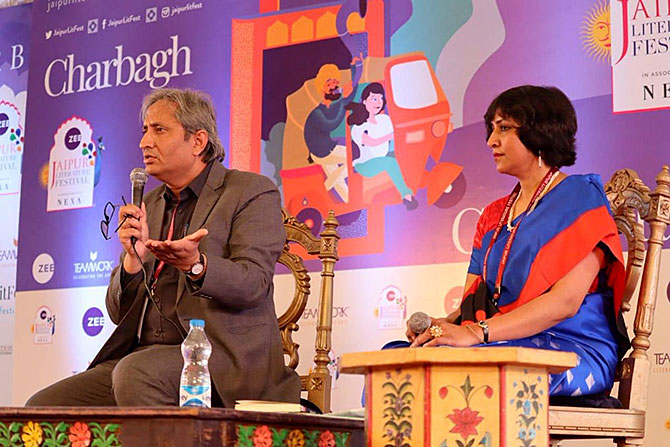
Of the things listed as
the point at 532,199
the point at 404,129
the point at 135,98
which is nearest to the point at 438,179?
the point at 404,129

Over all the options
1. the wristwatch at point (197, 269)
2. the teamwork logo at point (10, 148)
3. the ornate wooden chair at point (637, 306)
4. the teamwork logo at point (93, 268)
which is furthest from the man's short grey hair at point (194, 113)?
the teamwork logo at point (10, 148)

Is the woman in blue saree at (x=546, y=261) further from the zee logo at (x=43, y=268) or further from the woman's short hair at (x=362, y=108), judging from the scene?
the zee logo at (x=43, y=268)

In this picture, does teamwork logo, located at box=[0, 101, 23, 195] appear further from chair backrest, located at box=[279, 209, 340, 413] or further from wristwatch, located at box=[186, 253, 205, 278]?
wristwatch, located at box=[186, 253, 205, 278]

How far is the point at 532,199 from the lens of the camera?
8.31 ft

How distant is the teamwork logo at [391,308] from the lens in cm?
374

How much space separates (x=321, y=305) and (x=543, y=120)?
1.03 m

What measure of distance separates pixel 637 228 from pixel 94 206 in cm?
278

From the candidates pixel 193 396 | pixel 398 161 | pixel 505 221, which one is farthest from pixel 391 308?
pixel 193 396

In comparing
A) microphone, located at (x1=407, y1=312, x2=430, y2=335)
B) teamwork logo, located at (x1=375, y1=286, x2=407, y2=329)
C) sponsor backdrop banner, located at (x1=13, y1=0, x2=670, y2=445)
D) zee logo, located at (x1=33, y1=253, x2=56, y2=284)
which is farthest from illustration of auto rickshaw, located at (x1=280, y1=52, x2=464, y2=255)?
microphone, located at (x1=407, y1=312, x2=430, y2=335)

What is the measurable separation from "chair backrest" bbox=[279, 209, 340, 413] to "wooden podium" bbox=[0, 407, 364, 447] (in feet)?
3.52

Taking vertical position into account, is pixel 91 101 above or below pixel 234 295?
above

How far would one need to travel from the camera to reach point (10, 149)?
504 cm

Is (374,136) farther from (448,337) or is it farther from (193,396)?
(193,396)

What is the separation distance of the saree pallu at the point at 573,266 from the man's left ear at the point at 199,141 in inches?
35.6
